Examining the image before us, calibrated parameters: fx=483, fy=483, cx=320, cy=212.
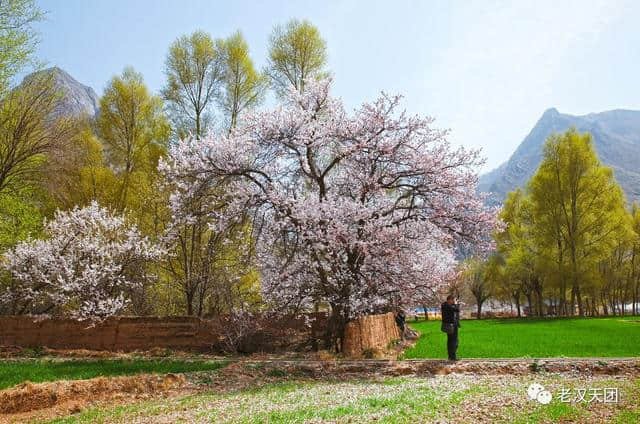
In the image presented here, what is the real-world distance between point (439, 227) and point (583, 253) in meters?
29.2

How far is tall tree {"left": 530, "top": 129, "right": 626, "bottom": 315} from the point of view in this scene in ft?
126

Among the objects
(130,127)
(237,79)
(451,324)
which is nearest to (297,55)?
(237,79)

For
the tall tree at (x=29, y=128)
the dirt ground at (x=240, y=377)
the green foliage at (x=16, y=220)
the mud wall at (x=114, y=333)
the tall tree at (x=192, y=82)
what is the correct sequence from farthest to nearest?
the tall tree at (x=192, y=82) → the green foliage at (x=16, y=220) → the tall tree at (x=29, y=128) → the mud wall at (x=114, y=333) → the dirt ground at (x=240, y=377)

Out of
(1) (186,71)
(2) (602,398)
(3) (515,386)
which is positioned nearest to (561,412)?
(2) (602,398)

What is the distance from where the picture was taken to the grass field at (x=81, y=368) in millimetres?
11070

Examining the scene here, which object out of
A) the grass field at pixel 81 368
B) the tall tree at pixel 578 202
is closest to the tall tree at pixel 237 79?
the grass field at pixel 81 368

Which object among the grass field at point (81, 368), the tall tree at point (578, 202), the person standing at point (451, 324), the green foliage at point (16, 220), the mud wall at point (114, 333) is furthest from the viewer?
the tall tree at point (578, 202)

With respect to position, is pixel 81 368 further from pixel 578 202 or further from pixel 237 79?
pixel 578 202

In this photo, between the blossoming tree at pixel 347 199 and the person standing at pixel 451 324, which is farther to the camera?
the blossoming tree at pixel 347 199

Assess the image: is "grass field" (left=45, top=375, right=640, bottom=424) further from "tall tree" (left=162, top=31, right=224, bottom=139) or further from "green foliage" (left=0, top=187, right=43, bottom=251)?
"tall tree" (left=162, top=31, right=224, bottom=139)

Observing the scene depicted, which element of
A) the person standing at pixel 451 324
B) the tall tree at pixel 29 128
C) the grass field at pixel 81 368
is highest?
the tall tree at pixel 29 128

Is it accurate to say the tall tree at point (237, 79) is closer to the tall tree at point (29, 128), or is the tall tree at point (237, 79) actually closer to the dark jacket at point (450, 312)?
the tall tree at point (29, 128)

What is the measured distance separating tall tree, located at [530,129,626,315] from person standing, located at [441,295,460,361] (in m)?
30.7

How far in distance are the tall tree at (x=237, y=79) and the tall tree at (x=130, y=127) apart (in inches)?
161
